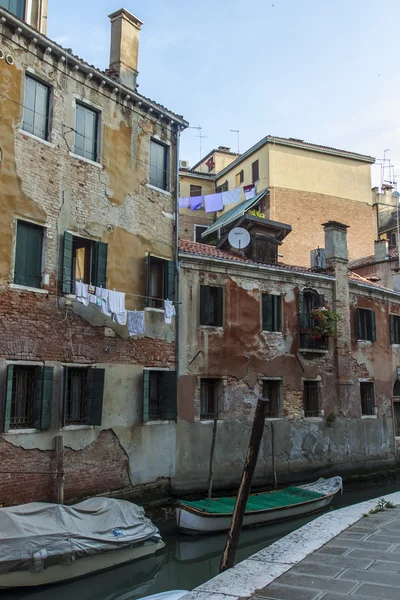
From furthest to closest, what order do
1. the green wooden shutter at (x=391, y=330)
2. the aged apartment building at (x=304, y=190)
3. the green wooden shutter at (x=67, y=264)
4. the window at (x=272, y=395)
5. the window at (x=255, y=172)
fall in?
the window at (x=255, y=172) < the aged apartment building at (x=304, y=190) < the green wooden shutter at (x=391, y=330) < the window at (x=272, y=395) < the green wooden shutter at (x=67, y=264)

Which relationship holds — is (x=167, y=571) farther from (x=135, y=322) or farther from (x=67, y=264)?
(x=67, y=264)

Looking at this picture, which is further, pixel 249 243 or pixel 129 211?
pixel 249 243

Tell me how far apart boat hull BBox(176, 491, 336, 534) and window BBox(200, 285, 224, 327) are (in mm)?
5167

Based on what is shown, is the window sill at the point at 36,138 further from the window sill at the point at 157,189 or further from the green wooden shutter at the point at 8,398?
the green wooden shutter at the point at 8,398

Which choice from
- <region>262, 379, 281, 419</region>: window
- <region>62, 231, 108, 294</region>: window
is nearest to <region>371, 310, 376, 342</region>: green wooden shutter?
<region>262, 379, 281, 419</region>: window

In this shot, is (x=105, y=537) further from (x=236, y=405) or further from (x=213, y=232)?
(x=213, y=232)

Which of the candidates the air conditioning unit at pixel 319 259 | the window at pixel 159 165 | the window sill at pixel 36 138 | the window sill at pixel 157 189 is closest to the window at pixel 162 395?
the window sill at pixel 157 189

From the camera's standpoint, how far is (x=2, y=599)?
8859 millimetres

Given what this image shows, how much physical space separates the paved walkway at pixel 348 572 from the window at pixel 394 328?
53.9 feet

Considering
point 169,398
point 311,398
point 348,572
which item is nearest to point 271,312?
point 311,398

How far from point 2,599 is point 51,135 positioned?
8.91 m

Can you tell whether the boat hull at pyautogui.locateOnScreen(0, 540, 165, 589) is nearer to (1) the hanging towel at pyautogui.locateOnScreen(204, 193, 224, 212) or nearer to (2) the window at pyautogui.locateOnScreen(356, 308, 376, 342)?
(2) the window at pyautogui.locateOnScreen(356, 308, 376, 342)

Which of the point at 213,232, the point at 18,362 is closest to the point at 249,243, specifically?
the point at 213,232

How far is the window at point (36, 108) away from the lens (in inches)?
471
